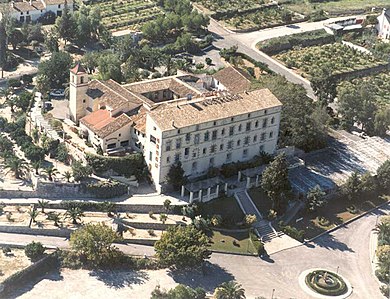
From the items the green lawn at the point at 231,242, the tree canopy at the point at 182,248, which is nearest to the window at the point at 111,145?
the tree canopy at the point at 182,248

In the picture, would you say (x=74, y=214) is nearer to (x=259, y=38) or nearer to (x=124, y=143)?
(x=124, y=143)

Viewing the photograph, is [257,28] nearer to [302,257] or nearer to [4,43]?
[4,43]

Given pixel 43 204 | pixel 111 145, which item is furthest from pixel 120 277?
pixel 111 145

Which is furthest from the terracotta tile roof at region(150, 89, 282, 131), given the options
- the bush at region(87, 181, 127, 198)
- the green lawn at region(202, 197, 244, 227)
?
the green lawn at region(202, 197, 244, 227)

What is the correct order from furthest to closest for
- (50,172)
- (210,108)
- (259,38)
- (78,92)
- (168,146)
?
(259,38) < (78,92) < (210,108) < (50,172) < (168,146)

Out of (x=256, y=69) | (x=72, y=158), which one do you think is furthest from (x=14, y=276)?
(x=256, y=69)

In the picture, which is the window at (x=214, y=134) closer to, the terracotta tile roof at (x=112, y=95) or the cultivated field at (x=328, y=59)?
the terracotta tile roof at (x=112, y=95)

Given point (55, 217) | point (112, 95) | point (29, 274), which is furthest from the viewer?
point (112, 95)
